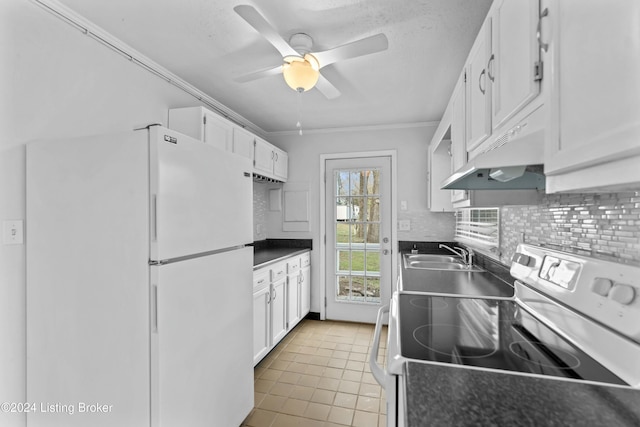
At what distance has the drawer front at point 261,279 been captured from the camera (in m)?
2.52

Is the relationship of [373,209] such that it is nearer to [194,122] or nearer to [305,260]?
[305,260]

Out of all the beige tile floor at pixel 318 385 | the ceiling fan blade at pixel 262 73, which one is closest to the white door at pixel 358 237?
the beige tile floor at pixel 318 385

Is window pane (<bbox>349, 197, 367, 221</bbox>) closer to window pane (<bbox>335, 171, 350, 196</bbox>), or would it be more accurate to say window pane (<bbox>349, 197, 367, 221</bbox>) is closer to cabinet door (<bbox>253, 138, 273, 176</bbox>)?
window pane (<bbox>335, 171, 350, 196</bbox>)

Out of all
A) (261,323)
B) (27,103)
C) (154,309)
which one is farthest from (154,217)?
(261,323)

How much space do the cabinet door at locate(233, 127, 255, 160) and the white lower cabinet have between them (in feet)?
3.43

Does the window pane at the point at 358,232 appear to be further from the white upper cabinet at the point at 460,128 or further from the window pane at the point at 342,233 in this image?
the white upper cabinet at the point at 460,128

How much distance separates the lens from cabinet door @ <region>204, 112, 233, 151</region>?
2.42 metres

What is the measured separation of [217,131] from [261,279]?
1.22 m

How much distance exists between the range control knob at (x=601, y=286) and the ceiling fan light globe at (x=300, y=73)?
5.05 ft

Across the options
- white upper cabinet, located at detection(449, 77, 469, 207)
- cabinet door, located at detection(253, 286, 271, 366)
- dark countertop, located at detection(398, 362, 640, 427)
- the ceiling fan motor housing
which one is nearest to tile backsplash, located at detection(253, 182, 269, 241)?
cabinet door, located at detection(253, 286, 271, 366)

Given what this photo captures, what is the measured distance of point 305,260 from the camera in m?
3.74

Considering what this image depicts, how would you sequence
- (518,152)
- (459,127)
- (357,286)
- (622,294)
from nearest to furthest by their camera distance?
(622,294) → (518,152) → (459,127) → (357,286)

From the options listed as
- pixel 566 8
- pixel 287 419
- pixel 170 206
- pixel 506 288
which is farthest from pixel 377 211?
pixel 566 8

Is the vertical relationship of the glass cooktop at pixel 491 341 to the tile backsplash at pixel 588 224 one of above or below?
below
